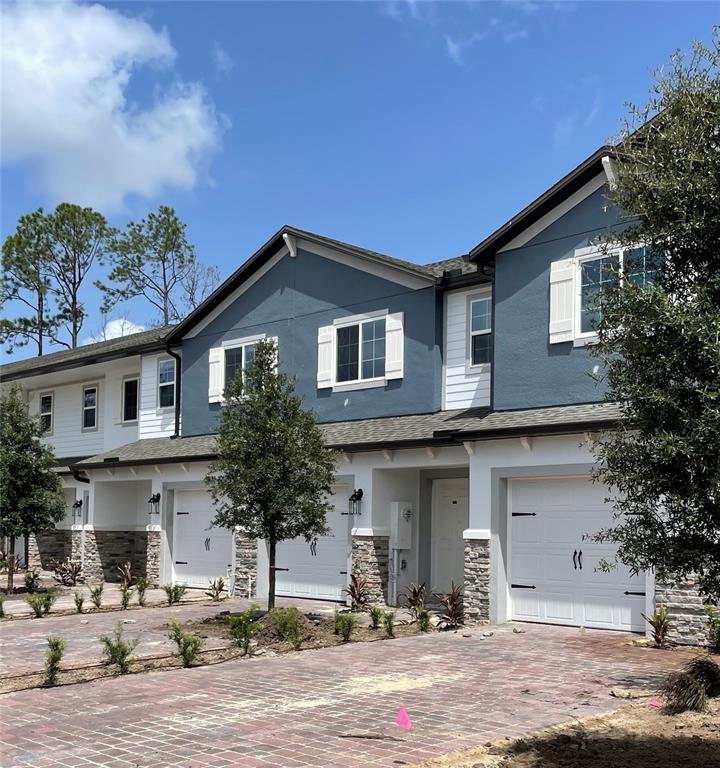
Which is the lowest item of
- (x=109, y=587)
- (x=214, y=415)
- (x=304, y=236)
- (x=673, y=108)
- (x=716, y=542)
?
(x=109, y=587)

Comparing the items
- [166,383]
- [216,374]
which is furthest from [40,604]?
[166,383]

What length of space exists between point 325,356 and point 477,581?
6640 millimetres

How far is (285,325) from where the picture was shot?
20.7m

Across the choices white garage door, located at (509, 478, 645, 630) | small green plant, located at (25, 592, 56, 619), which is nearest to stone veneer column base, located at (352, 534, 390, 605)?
white garage door, located at (509, 478, 645, 630)

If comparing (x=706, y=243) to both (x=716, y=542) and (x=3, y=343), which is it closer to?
(x=716, y=542)

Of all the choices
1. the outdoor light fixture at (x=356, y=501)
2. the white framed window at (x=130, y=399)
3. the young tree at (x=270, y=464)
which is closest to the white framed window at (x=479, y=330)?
the outdoor light fixture at (x=356, y=501)

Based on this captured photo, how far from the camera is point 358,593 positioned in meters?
17.0

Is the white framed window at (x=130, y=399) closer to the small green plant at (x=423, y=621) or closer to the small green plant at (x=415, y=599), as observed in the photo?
the small green plant at (x=415, y=599)

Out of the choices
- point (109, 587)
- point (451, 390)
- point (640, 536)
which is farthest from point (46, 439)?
point (640, 536)

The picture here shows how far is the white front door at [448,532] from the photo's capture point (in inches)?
720

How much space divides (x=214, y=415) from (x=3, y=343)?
2824 cm

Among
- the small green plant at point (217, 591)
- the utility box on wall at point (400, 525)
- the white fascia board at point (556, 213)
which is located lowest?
the small green plant at point (217, 591)

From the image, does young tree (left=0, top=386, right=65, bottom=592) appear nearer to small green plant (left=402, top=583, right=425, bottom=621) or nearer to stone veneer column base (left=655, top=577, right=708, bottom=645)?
small green plant (left=402, top=583, right=425, bottom=621)

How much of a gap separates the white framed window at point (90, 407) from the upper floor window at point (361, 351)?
1060 cm
